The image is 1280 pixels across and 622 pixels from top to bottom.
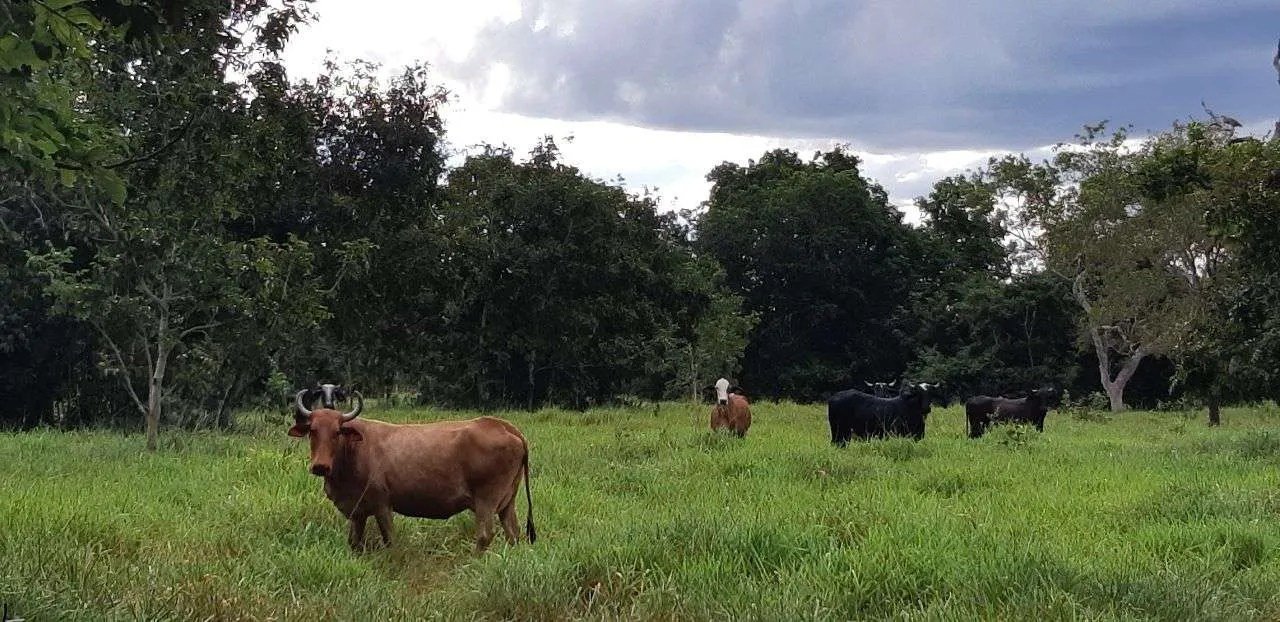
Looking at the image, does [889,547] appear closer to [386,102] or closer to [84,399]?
[386,102]

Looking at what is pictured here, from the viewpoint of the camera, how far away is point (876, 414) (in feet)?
48.4

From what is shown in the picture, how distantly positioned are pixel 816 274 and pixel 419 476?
35.1m

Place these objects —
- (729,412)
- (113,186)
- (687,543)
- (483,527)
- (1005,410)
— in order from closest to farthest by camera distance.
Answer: (113,186) < (687,543) < (483,527) < (729,412) < (1005,410)

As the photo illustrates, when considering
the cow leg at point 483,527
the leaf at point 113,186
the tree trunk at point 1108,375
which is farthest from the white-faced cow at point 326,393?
the tree trunk at point 1108,375

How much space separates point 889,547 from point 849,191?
1398 inches

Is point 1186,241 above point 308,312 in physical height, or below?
above

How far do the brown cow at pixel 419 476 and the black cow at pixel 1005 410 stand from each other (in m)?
12.4

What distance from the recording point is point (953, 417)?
2302 cm

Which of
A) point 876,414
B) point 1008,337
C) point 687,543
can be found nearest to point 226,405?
point 876,414

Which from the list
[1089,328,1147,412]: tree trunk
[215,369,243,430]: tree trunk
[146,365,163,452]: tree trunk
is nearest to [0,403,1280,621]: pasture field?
[146,365,163,452]: tree trunk

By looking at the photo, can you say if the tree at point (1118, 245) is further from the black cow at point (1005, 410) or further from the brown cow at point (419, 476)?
the brown cow at point (419, 476)

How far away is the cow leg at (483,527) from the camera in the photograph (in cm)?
674

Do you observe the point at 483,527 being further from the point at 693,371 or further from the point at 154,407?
the point at 693,371

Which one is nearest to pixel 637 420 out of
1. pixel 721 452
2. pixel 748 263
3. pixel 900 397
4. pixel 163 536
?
pixel 900 397
